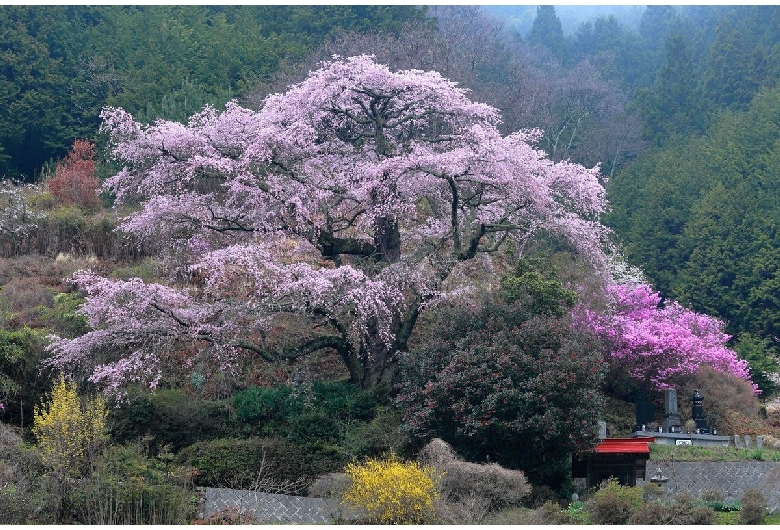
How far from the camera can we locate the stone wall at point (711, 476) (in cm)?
1565

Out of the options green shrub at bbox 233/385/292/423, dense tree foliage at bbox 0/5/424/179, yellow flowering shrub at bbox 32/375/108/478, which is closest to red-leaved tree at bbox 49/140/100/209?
dense tree foliage at bbox 0/5/424/179

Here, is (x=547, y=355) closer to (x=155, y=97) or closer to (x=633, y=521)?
(x=633, y=521)

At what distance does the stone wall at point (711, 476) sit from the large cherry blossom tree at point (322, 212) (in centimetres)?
425

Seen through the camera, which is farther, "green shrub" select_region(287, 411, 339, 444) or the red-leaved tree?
the red-leaved tree

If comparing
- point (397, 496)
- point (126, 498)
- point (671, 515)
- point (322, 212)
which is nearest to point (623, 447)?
point (671, 515)

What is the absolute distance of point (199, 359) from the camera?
16.8m

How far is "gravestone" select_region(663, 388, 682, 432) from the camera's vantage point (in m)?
17.8

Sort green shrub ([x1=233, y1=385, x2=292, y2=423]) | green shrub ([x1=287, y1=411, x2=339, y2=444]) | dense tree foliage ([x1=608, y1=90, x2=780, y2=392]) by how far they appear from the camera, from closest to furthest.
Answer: green shrub ([x1=287, y1=411, x2=339, y2=444]) → green shrub ([x1=233, y1=385, x2=292, y2=423]) → dense tree foliage ([x1=608, y1=90, x2=780, y2=392])

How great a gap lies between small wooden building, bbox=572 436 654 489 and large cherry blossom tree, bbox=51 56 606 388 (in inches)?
142

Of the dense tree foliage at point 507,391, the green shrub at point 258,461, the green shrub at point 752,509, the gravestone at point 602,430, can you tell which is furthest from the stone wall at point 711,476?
the green shrub at point 258,461

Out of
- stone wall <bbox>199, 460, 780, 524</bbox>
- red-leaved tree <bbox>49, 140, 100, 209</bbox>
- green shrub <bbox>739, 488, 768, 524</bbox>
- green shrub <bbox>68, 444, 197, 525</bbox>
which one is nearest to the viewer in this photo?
green shrub <bbox>68, 444, 197, 525</bbox>

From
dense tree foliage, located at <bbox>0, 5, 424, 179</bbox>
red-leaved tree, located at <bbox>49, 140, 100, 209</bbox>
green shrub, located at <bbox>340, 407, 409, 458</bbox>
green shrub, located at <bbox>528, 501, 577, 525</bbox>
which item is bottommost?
green shrub, located at <bbox>528, 501, 577, 525</bbox>

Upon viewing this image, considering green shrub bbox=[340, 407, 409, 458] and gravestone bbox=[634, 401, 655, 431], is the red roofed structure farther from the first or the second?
green shrub bbox=[340, 407, 409, 458]

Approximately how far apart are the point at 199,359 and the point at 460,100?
6.94 m
